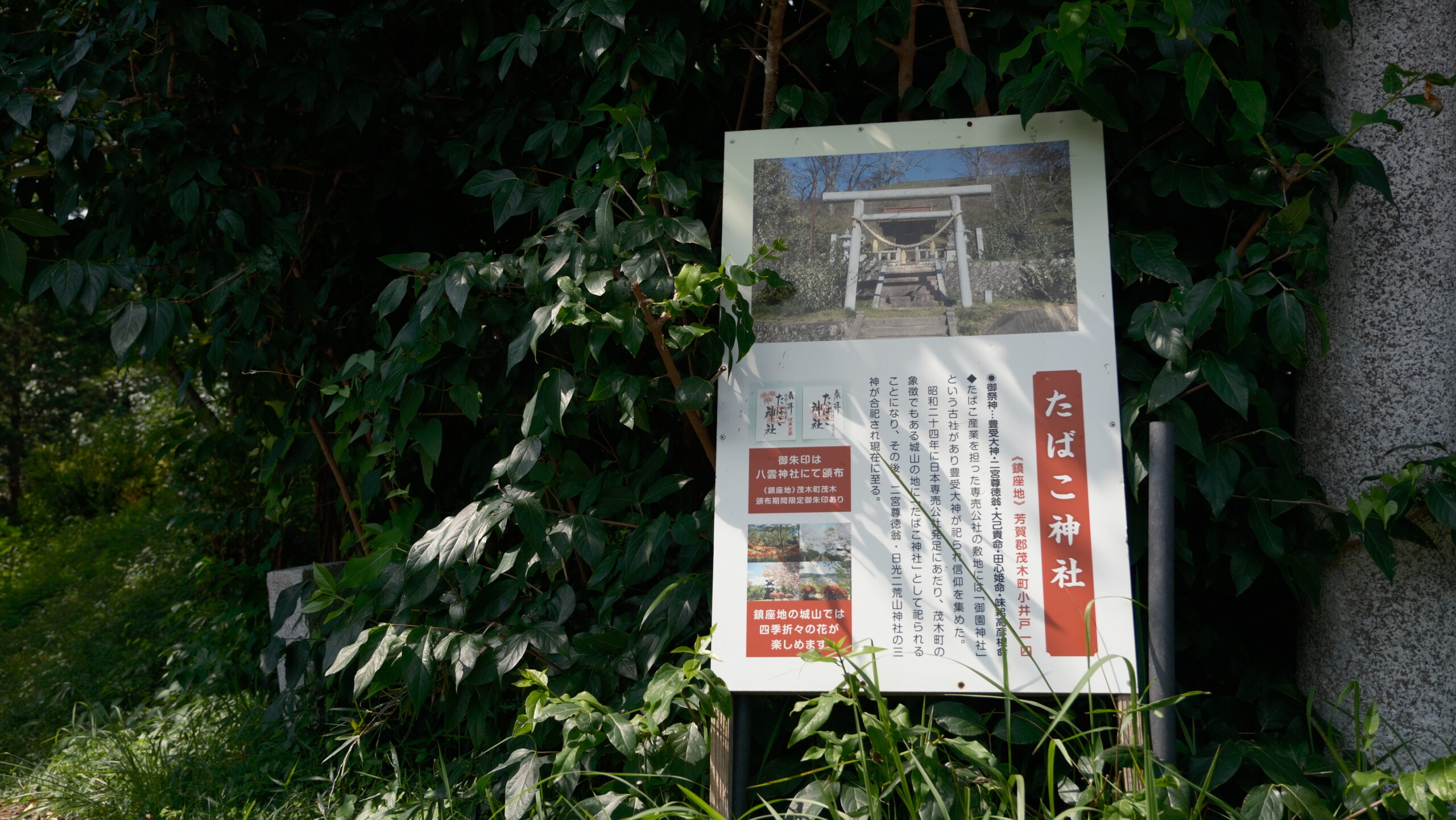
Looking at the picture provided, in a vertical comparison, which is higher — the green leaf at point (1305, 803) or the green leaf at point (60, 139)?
the green leaf at point (60, 139)

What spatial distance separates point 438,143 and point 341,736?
169 centimetres

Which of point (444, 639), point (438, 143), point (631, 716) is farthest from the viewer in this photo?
point (438, 143)

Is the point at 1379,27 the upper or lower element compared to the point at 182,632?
upper

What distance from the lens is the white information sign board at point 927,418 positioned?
1620mm

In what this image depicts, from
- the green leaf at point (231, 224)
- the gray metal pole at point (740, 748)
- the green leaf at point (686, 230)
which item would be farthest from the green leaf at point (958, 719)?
the green leaf at point (231, 224)

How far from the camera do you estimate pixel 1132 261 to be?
1837 mm

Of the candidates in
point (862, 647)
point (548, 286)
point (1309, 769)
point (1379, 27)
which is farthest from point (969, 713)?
point (1379, 27)

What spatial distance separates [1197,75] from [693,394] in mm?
1084

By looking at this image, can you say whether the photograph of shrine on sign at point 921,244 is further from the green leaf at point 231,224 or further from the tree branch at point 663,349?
the green leaf at point 231,224

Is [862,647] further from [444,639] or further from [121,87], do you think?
[121,87]

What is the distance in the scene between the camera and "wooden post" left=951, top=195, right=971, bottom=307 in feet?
5.84

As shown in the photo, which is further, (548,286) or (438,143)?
(438,143)

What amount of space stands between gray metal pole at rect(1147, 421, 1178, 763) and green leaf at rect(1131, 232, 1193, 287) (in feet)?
1.23

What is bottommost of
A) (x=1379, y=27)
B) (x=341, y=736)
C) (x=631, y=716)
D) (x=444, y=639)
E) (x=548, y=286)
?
(x=341, y=736)
